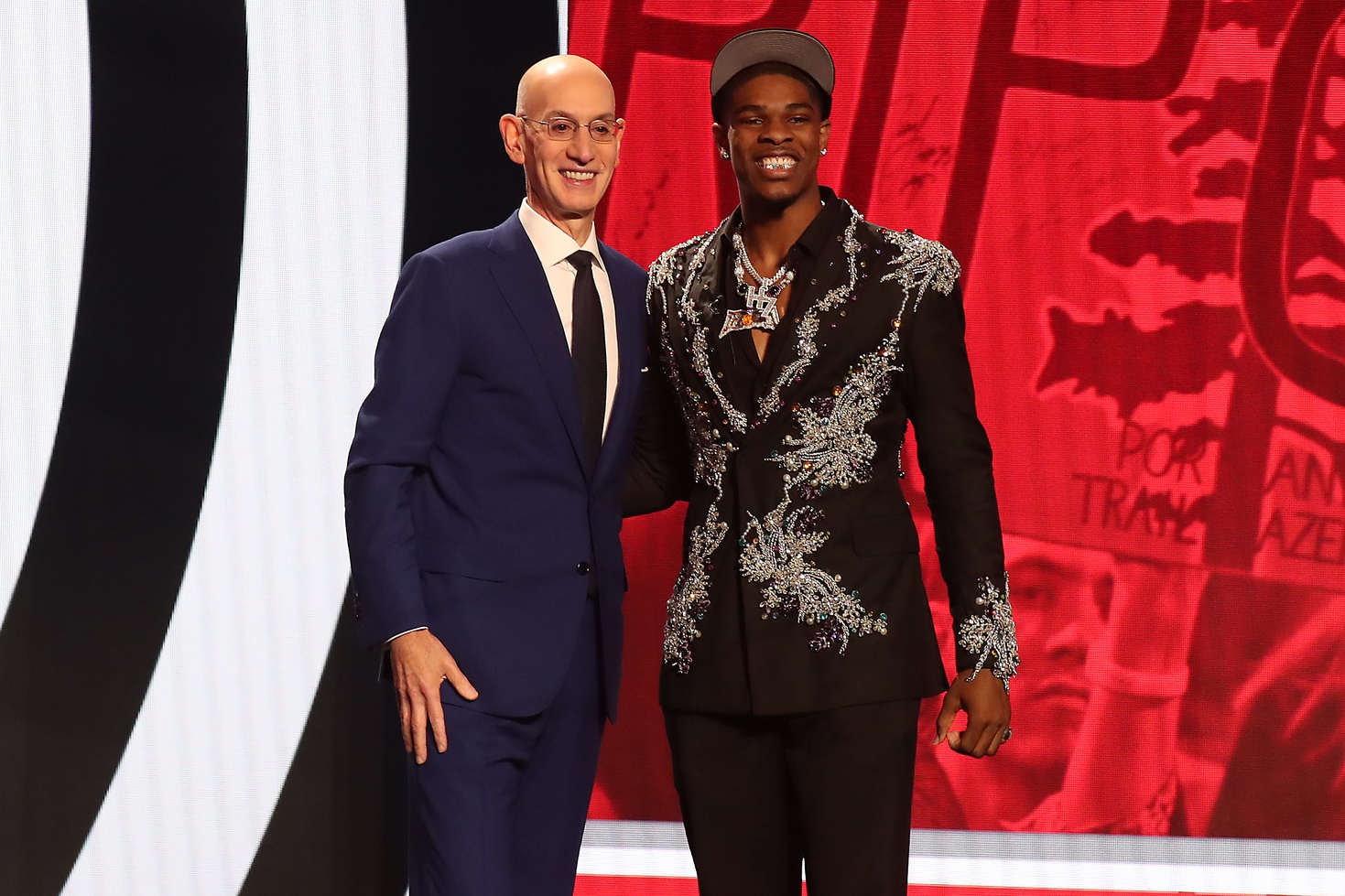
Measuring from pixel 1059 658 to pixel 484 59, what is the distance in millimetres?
1813

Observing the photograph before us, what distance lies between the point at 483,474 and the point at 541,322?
234 millimetres

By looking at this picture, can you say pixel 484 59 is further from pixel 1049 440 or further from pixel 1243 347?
pixel 1243 347

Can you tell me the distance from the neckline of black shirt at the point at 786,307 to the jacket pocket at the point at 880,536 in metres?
0.22

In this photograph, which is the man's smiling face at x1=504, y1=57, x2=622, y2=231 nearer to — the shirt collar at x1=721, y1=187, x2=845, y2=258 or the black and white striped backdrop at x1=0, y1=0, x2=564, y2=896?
the shirt collar at x1=721, y1=187, x2=845, y2=258

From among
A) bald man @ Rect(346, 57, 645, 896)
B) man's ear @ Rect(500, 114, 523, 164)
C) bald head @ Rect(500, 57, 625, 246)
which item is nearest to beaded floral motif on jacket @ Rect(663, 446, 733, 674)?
bald man @ Rect(346, 57, 645, 896)

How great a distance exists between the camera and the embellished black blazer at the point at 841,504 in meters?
1.69

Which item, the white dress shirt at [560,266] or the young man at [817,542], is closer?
the young man at [817,542]

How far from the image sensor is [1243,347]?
2701 mm

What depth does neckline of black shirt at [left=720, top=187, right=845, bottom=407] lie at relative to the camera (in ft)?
5.63

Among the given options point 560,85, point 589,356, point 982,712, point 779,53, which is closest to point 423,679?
point 589,356

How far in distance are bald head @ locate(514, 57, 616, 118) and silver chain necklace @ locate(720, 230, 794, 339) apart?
0.34 metres

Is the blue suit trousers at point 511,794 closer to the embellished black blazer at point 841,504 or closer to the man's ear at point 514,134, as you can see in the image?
the embellished black blazer at point 841,504

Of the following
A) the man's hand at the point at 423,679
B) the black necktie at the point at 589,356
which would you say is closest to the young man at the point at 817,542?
the black necktie at the point at 589,356

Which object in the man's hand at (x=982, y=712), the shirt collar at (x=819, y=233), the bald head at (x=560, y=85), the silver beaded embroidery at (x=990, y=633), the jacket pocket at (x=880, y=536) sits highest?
the bald head at (x=560, y=85)
